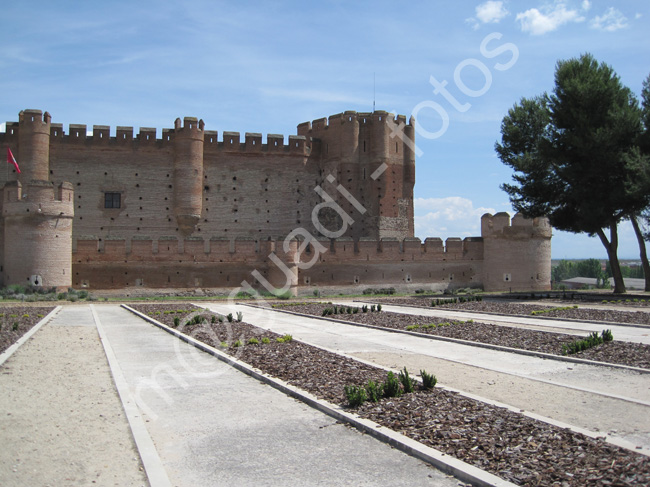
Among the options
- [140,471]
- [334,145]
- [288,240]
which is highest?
[334,145]

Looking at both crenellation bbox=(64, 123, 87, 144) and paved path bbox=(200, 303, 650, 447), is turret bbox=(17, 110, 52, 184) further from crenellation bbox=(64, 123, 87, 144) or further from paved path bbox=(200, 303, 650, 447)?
paved path bbox=(200, 303, 650, 447)

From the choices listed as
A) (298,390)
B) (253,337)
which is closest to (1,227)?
(253,337)

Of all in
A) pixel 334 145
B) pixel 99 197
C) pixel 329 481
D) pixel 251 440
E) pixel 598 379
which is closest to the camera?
pixel 329 481

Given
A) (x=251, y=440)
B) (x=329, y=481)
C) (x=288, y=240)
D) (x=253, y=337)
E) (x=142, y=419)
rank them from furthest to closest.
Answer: (x=288, y=240), (x=253, y=337), (x=142, y=419), (x=251, y=440), (x=329, y=481)

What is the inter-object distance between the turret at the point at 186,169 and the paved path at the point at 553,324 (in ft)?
59.0

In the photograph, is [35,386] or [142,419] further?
[35,386]

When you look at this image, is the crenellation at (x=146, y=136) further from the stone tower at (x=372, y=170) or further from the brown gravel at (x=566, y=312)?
the brown gravel at (x=566, y=312)

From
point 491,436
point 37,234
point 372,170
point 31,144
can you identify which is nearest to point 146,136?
point 31,144

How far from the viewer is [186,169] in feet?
107

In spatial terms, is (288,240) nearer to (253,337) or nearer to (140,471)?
(253,337)

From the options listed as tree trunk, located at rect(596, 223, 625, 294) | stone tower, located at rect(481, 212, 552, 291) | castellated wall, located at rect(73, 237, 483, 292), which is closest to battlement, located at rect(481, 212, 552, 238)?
stone tower, located at rect(481, 212, 552, 291)

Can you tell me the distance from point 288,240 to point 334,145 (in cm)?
955

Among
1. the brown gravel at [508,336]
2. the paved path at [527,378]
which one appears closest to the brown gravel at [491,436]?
the paved path at [527,378]

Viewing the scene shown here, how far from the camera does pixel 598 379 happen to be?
769 centimetres
